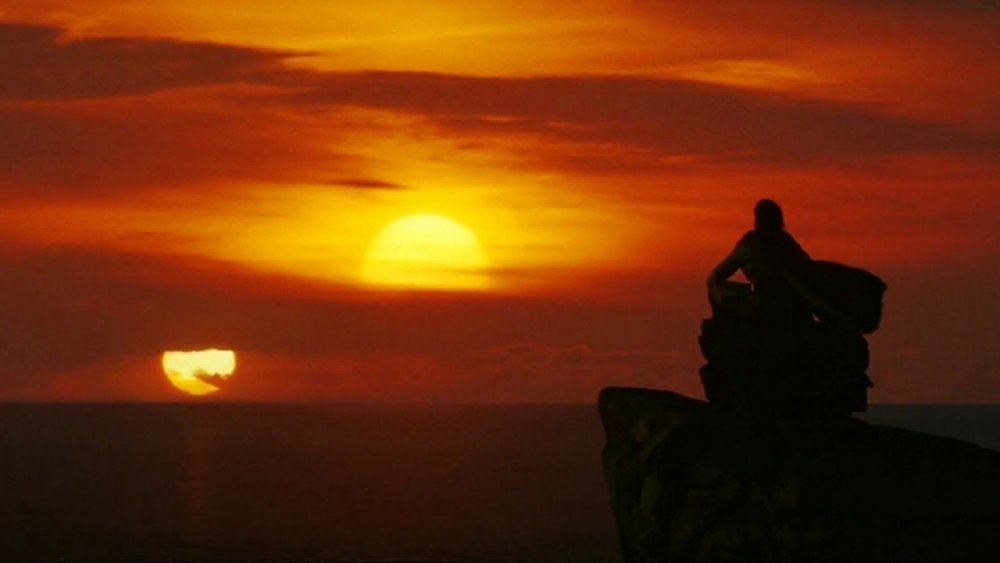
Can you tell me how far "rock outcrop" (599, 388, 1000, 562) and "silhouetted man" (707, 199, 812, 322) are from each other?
1745 millimetres

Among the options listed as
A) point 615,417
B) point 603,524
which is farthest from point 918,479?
point 603,524

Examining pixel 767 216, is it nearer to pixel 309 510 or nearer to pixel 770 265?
pixel 770 265

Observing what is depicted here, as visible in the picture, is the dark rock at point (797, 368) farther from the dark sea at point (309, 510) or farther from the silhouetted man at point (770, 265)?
the dark sea at point (309, 510)

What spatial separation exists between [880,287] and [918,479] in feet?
12.5

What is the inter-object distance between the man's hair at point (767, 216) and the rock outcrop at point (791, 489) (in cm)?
292

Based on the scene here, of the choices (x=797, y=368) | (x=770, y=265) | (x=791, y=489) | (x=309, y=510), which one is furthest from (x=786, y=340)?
(x=309, y=510)

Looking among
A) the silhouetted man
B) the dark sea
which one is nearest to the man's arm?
the silhouetted man

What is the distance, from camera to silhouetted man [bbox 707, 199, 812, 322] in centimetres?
3219

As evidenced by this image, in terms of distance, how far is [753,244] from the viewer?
32250mm

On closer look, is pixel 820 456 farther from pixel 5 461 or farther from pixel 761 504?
pixel 5 461

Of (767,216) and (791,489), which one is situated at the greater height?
(767,216)

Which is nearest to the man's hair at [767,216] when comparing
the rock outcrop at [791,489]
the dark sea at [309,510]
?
the rock outcrop at [791,489]

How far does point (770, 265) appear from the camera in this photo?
3225cm

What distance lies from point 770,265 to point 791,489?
14.1 ft
